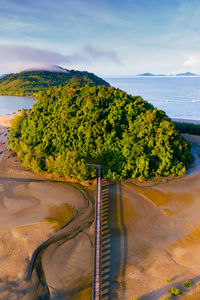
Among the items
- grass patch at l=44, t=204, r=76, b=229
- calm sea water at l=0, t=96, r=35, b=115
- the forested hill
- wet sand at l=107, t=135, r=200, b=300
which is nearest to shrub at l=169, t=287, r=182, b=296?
wet sand at l=107, t=135, r=200, b=300

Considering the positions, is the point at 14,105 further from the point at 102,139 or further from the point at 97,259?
the point at 97,259

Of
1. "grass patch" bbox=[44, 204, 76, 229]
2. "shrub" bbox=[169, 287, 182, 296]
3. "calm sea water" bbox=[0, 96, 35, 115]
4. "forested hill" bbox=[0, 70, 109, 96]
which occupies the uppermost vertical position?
"forested hill" bbox=[0, 70, 109, 96]

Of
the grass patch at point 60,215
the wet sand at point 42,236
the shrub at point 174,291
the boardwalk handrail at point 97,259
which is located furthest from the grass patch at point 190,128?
the shrub at point 174,291

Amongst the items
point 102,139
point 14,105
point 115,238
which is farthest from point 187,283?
point 14,105

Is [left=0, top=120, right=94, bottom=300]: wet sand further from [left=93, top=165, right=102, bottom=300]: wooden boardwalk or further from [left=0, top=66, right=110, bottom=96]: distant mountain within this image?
[left=0, top=66, right=110, bottom=96]: distant mountain

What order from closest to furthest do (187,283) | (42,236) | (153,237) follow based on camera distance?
1. (187,283)
2. (153,237)
3. (42,236)

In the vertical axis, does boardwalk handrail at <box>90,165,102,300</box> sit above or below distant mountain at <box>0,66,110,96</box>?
below

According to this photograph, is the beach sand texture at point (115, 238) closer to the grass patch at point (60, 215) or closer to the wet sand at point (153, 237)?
the wet sand at point (153, 237)
